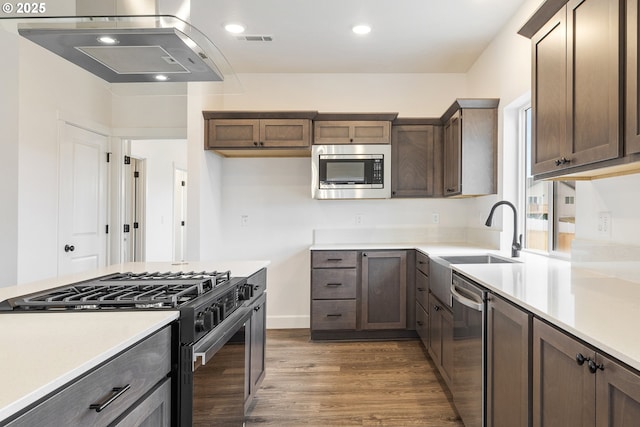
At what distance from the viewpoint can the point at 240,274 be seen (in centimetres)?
198

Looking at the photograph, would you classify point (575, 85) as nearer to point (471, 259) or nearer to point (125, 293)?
point (471, 259)

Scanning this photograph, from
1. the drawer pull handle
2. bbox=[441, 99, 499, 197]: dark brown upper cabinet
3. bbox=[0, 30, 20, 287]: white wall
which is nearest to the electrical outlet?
bbox=[441, 99, 499, 197]: dark brown upper cabinet

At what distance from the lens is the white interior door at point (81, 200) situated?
3.49 metres

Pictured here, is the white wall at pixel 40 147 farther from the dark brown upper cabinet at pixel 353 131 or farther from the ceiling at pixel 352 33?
the dark brown upper cabinet at pixel 353 131

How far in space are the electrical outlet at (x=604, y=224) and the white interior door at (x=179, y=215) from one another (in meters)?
5.70

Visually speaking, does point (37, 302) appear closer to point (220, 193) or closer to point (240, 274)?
point (240, 274)

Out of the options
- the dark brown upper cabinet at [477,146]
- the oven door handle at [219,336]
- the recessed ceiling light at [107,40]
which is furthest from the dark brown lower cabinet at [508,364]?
the recessed ceiling light at [107,40]

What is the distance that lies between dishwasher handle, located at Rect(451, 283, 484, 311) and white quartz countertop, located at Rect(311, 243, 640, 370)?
0.31 ft

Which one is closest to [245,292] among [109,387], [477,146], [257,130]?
[109,387]

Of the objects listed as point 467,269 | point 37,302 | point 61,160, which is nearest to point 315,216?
point 467,269

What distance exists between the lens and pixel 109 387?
89 cm

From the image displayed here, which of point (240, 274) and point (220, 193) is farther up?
point (220, 193)

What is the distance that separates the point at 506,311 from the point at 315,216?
273cm

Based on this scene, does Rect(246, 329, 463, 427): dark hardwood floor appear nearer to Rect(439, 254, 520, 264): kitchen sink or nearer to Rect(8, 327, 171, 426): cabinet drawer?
Rect(439, 254, 520, 264): kitchen sink
